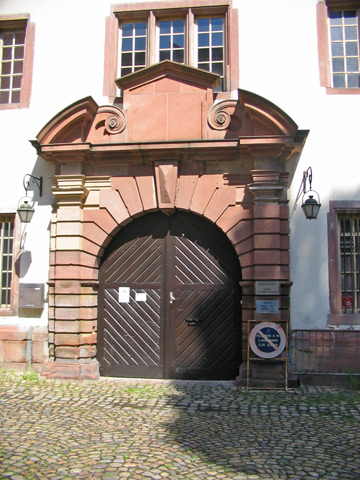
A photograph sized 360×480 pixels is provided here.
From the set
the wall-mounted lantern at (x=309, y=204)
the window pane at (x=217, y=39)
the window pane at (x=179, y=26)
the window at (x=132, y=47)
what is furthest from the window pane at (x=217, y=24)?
the wall-mounted lantern at (x=309, y=204)

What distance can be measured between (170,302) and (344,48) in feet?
17.1

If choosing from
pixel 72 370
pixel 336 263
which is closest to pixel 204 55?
pixel 336 263

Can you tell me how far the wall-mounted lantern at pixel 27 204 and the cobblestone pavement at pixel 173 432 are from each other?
263 centimetres

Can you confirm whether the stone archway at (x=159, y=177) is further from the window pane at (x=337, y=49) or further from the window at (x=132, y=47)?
the window pane at (x=337, y=49)

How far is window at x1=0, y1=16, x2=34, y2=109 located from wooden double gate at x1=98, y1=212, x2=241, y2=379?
3.29m

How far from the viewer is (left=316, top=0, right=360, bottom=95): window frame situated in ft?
27.5

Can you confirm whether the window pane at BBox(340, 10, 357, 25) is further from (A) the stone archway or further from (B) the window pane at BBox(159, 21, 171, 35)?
(B) the window pane at BBox(159, 21, 171, 35)

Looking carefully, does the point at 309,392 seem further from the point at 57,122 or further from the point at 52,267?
the point at 57,122

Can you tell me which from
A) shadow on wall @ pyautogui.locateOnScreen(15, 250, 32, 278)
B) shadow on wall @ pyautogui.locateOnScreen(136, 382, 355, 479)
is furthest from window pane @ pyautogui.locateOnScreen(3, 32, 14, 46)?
shadow on wall @ pyautogui.locateOnScreen(136, 382, 355, 479)

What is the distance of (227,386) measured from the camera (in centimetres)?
760

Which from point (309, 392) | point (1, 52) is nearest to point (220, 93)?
point (1, 52)

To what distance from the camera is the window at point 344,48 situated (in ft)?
28.1

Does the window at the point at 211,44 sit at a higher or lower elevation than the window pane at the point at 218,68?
higher

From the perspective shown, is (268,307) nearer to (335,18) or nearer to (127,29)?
(335,18)
